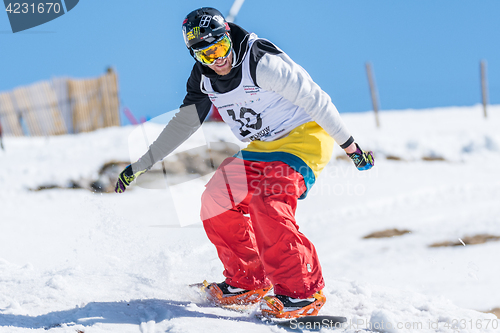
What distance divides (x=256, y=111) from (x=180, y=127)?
56cm

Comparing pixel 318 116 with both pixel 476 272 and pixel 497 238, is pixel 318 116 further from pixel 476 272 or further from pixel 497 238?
pixel 497 238

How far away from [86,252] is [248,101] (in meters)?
2.02

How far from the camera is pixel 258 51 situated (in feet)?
6.61

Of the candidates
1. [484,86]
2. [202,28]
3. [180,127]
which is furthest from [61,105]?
[484,86]

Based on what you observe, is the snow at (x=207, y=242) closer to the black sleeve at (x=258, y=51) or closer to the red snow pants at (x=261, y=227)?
the red snow pants at (x=261, y=227)

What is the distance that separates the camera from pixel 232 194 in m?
2.19

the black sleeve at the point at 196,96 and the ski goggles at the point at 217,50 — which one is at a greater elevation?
the ski goggles at the point at 217,50

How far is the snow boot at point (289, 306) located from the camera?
6.48 feet

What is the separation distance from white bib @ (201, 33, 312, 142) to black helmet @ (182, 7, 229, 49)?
16 cm

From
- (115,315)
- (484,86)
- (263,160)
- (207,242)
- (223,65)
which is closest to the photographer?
(115,315)

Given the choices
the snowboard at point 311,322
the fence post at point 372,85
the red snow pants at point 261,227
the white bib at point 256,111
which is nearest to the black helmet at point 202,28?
the white bib at point 256,111

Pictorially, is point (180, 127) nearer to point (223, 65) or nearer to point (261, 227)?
point (223, 65)

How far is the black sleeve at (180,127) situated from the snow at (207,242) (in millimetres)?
608

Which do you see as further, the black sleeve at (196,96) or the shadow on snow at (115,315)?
the black sleeve at (196,96)
